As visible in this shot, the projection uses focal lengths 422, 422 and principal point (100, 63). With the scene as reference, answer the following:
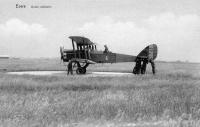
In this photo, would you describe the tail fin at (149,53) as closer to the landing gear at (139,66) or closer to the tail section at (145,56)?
the tail section at (145,56)

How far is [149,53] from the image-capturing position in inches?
1518

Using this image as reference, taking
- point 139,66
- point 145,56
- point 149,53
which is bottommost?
point 139,66

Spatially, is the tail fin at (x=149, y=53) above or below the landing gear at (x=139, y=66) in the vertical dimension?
above

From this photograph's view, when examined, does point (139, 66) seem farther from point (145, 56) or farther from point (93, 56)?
point (93, 56)

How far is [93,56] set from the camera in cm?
3794

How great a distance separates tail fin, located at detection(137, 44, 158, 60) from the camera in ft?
126

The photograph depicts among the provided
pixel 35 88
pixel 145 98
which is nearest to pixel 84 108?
pixel 145 98

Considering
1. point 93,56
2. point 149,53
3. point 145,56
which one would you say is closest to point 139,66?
point 145,56

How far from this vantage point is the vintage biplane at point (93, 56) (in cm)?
3728

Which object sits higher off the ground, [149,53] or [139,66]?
[149,53]

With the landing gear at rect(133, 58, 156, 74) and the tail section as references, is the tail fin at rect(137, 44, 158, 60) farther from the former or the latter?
the landing gear at rect(133, 58, 156, 74)

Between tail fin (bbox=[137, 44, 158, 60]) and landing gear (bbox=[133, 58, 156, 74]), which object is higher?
tail fin (bbox=[137, 44, 158, 60])

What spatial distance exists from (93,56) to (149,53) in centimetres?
516

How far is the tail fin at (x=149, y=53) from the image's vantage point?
126 ft
